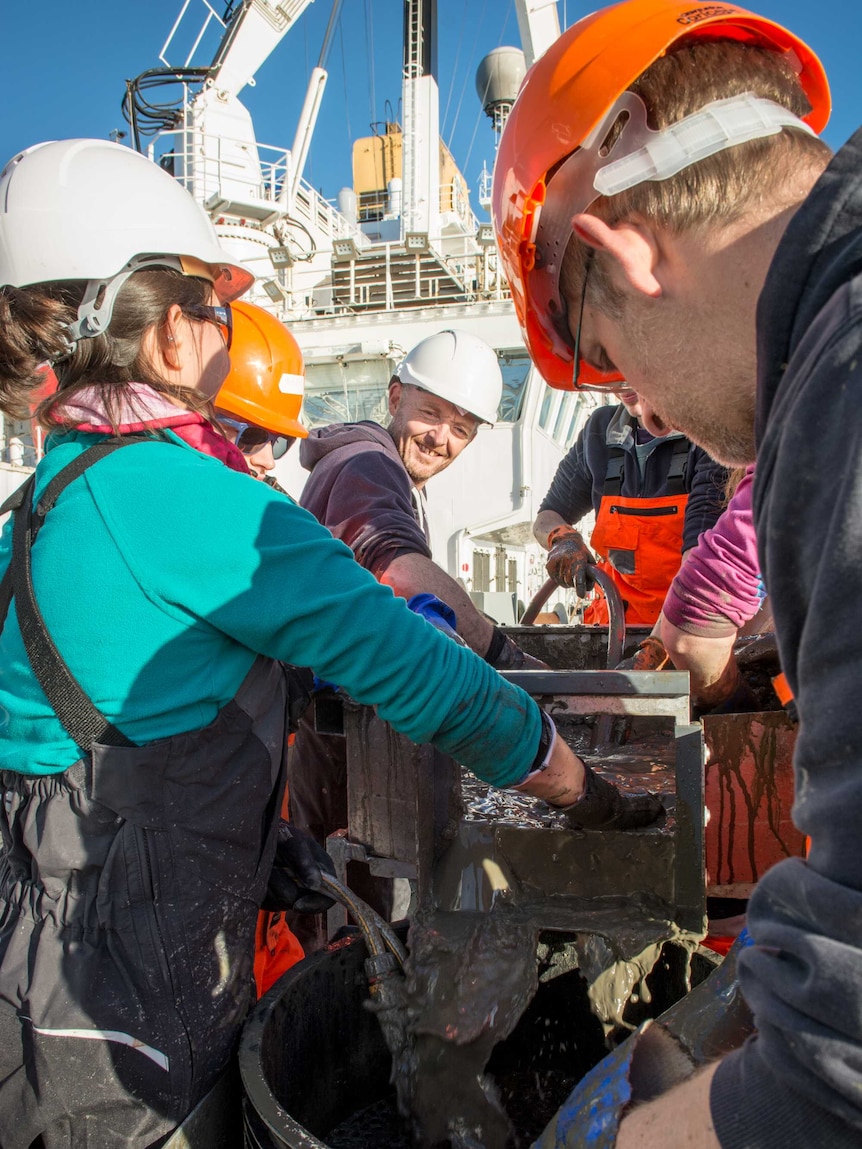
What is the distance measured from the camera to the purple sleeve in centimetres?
216

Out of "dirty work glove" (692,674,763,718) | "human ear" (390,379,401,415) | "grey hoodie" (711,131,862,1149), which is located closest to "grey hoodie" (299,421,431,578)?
"human ear" (390,379,401,415)

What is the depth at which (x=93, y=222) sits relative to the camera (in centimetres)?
149

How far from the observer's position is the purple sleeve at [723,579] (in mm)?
2164

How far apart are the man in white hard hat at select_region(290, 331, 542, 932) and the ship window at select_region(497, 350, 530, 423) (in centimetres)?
929

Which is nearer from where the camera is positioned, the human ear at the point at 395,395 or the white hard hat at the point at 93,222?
the white hard hat at the point at 93,222

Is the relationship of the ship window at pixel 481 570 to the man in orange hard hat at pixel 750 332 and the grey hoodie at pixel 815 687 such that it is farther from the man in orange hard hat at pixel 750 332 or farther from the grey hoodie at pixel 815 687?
the grey hoodie at pixel 815 687

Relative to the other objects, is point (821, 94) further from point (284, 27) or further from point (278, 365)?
point (284, 27)

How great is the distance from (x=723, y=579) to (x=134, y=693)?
152 cm

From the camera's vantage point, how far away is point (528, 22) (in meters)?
13.4

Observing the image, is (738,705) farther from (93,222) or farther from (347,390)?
(347,390)

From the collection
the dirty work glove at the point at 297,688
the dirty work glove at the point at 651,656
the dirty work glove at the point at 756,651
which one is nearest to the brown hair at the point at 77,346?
the dirty work glove at the point at 297,688

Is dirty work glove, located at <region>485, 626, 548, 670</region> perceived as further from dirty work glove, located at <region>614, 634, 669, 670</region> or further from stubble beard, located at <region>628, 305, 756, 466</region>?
stubble beard, located at <region>628, 305, 756, 466</region>

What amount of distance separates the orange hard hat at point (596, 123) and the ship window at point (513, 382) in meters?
11.6

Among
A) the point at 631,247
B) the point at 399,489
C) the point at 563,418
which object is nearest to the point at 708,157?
the point at 631,247
